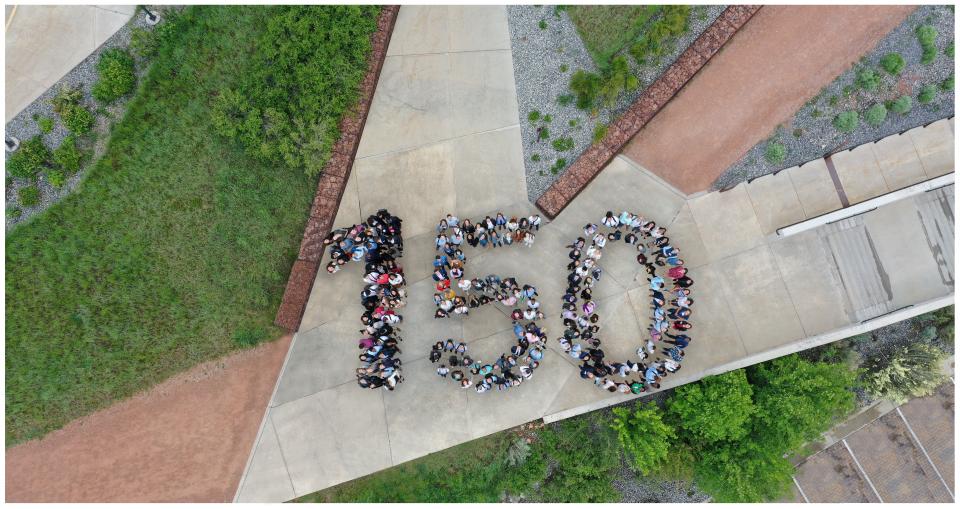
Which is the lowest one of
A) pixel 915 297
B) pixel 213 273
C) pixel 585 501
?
pixel 585 501

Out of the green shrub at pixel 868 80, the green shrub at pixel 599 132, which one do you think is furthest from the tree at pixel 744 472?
the green shrub at pixel 868 80

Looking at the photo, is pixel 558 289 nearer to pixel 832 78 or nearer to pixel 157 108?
pixel 832 78

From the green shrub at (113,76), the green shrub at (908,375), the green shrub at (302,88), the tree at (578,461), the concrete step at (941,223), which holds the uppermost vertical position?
the green shrub at (113,76)

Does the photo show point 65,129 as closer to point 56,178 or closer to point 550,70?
point 56,178

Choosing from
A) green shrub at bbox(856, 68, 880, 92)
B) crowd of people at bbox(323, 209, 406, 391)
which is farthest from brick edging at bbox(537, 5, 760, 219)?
crowd of people at bbox(323, 209, 406, 391)

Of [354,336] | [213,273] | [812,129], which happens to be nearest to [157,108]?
[213,273]

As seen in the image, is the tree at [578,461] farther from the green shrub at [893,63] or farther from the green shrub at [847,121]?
the green shrub at [893,63]
